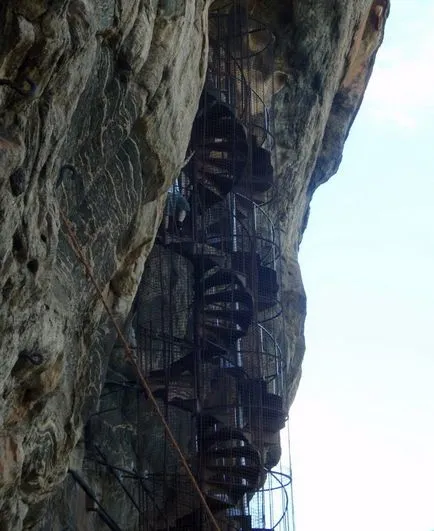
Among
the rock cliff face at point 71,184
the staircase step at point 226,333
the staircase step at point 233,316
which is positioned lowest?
the rock cliff face at point 71,184

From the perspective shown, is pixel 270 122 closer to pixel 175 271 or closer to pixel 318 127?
pixel 318 127

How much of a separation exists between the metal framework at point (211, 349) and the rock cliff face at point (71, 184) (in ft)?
5.75

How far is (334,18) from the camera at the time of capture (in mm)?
17797

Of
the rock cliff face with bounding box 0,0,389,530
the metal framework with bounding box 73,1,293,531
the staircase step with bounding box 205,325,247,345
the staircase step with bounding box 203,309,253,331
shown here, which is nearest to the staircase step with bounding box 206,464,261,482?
the metal framework with bounding box 73,1,293,531

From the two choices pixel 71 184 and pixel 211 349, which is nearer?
pixel 71 184

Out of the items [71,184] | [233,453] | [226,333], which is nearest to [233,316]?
[226,333]

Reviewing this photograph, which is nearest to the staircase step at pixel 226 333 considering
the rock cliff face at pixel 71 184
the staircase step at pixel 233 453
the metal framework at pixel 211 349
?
the metal framework at pixel 211 349

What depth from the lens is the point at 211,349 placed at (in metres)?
15.9

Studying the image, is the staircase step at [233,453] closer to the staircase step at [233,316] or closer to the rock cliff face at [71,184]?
the staircase step at [233,316]

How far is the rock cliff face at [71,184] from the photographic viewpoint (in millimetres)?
8156

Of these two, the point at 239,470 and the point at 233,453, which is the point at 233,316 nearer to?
the point at 233,453

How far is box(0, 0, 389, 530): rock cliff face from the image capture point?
8.16 m

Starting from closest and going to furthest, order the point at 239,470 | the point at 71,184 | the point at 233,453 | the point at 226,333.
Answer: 1. the point at 71,184
2. the point at 233,453
3. the point at 239,470
4. the point at 226,333

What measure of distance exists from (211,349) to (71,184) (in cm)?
612
